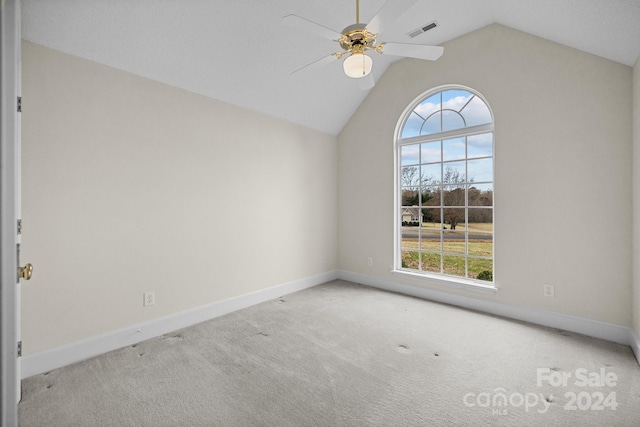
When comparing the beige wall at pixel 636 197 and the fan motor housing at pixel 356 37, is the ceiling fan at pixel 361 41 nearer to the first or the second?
the fan motor housing at pixel 356 37

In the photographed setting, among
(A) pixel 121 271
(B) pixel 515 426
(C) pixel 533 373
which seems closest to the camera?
(B) pixel 515 426

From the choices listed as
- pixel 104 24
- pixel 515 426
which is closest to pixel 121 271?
pixel 104 24

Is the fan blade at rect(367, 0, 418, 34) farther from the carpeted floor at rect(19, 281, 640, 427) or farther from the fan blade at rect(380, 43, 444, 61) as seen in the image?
the carpeted floor at rect(19, 281, 640, 427)

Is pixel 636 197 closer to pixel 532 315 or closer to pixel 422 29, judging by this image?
pixel 532 315

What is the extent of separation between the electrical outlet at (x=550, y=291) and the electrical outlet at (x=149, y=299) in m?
3.77

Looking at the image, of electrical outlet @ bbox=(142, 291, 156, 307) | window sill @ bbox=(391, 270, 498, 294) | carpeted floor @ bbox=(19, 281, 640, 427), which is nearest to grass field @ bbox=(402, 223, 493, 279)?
window sill @ bbox=(391, 270, 498, 294)

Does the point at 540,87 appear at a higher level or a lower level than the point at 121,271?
higher

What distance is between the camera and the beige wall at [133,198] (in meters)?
2.12

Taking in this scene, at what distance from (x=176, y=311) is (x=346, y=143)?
3222 mm

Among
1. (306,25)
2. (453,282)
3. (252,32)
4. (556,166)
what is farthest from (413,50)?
(453,282)

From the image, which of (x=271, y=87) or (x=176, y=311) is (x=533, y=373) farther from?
(x=271, y=87)

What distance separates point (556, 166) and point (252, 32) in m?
3.12

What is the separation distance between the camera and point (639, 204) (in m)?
2.30

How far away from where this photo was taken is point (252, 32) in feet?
8.66
